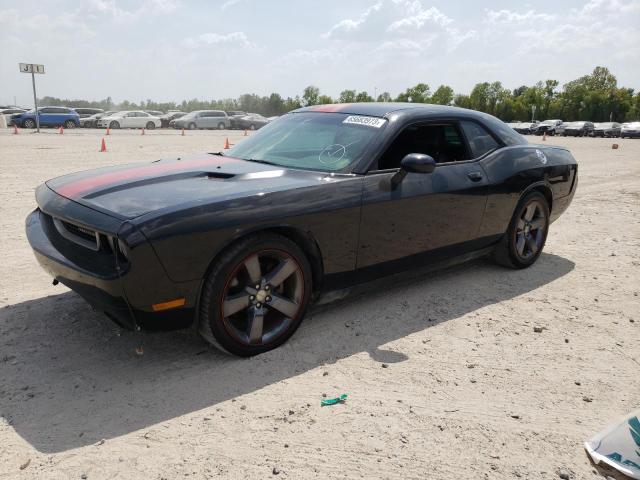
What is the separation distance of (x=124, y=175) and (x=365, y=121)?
1.74m

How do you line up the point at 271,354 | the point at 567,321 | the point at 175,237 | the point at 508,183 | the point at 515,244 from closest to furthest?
the point at 175,237
the point at 271,354
the point at 567,321
the point at 508,183
the point at 515,244

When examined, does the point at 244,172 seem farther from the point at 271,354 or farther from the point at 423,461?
the point at 423,461

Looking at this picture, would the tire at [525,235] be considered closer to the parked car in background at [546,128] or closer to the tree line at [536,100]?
the parked car in background at [546,128]

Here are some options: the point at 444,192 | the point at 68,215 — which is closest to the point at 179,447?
the point at 68,215

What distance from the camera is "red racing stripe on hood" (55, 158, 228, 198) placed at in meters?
3.33

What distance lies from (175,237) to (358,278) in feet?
4.60

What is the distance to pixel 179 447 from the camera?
245cm

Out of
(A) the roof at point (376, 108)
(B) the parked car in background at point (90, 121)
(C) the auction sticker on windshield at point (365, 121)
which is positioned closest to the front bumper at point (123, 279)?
(C) the auction sticker on windshield at point (365, 121)

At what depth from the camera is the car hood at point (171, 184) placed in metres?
2.95

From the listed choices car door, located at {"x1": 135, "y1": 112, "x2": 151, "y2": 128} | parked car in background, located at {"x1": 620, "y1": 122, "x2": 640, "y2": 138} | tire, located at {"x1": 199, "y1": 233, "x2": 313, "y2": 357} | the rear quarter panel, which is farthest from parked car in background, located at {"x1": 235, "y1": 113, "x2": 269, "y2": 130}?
tire, located at {"x1": 199, "y1": 233, "x2": 313, "y2": 357}

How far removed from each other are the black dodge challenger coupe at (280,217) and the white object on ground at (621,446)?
1721mm

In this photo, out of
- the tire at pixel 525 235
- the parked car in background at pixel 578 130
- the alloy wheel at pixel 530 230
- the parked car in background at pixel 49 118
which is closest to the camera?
the tire at pixel 525 235

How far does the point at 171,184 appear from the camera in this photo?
3279mm

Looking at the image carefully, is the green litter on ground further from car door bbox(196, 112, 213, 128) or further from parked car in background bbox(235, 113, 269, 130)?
parked car in background bbox(235, 113, 269, 130)
